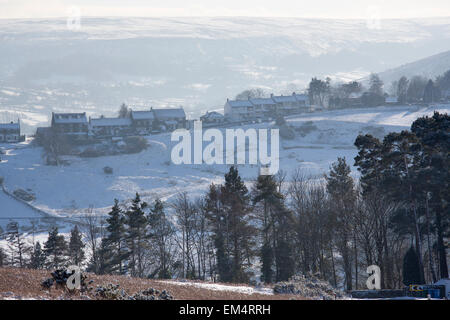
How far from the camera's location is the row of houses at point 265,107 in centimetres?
12469

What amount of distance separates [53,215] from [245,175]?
2411cm

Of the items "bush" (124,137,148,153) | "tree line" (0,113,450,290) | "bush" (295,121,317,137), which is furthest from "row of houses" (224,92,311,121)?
"tree line" (0,113,450,290)

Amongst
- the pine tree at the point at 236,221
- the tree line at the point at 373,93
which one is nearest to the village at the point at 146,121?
the tree line at the point at 373,93

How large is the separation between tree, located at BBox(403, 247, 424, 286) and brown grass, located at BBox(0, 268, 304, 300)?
9822mm

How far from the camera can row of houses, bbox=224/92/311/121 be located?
124688mm

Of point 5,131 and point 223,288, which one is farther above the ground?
point 5,131

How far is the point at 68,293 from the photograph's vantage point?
2209 centimetres

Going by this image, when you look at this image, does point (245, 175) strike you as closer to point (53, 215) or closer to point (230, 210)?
point (53, 215)

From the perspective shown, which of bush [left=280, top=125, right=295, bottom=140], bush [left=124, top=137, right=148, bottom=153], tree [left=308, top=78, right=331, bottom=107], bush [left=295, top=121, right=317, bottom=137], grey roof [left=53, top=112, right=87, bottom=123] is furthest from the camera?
tree [left=308, top=78, right=331, bottom=107]

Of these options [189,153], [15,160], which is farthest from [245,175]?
[15,160]

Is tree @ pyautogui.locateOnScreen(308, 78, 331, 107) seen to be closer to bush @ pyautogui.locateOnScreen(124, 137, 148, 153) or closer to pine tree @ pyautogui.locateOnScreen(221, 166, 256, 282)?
bush @ pyautogui.locateOnScreen(124, 137, 148, 153)

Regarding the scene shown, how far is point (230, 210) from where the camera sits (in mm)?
42562
